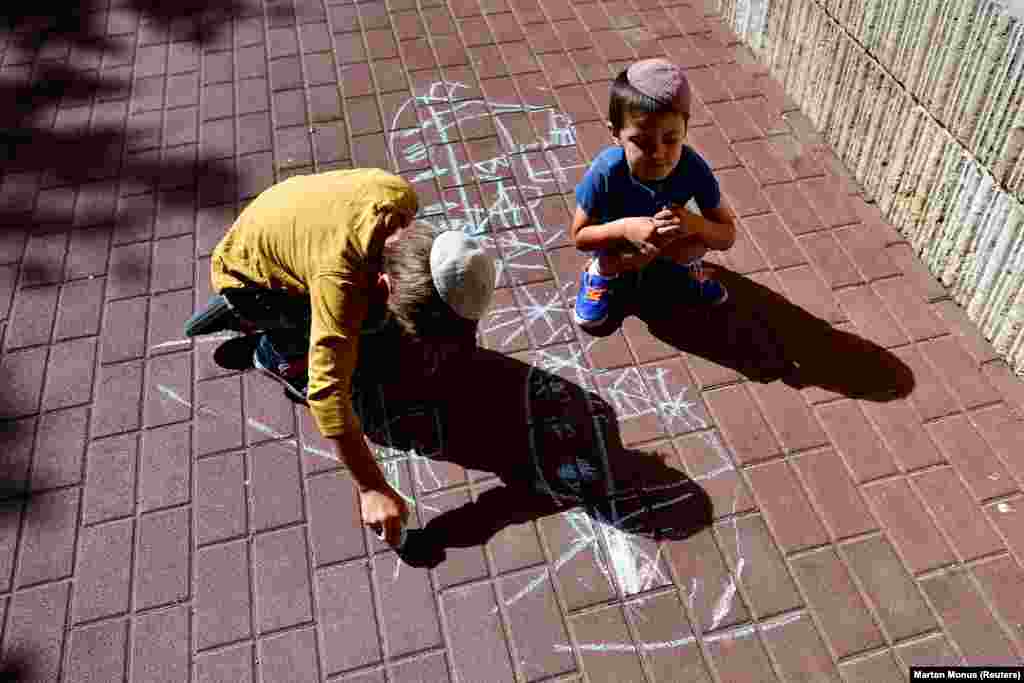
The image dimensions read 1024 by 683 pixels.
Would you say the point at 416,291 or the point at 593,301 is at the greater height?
the point at 416,291

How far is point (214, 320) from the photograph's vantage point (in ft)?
9.91

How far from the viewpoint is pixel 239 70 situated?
4672 millimetres

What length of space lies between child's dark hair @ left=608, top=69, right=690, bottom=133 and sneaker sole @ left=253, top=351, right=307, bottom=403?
1590 millimetres

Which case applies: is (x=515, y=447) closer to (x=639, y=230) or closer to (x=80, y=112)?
(x=639, y=230)

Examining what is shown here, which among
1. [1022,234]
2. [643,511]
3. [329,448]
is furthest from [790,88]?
[329,448]

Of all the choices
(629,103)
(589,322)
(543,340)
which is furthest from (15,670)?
(629,103)

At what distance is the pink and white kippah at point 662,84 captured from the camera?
245cm

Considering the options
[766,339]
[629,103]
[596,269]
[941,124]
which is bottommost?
[766,339]

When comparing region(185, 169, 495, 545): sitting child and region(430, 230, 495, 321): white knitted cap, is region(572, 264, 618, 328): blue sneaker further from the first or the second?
region(430, 230, 495, 321): white knitted cap

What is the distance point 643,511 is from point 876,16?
2.51m

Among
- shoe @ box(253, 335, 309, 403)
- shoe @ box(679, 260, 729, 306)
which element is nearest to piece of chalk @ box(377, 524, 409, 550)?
shoe @ box(253, 335, 309, 403)

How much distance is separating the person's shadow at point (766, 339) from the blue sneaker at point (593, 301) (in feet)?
0.22

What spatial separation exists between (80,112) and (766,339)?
400 cm

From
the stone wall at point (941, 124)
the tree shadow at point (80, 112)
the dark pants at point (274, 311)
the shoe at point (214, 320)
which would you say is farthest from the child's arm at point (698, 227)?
the tree shadow at point (80, 112)
